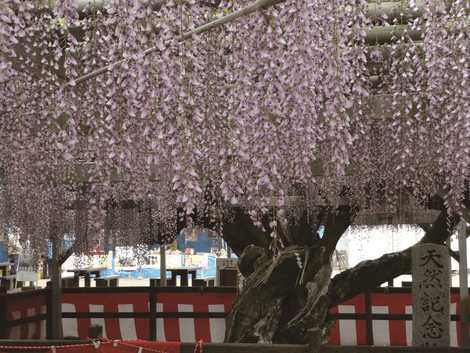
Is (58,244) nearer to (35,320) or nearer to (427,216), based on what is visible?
(35,320)

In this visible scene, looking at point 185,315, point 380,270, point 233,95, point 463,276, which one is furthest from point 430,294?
point 185,315

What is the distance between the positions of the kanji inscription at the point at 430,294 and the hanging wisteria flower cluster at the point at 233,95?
0.55 m

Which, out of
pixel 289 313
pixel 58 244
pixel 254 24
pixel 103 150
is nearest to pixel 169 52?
pixel 254 24

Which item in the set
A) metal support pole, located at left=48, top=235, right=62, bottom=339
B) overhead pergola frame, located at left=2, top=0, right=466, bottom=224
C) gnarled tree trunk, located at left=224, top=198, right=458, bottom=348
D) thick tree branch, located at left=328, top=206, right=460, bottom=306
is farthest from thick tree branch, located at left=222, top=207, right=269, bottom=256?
metal support pole, located at left=48, top=235, right=62, bottom=339

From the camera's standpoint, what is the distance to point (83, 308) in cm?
944

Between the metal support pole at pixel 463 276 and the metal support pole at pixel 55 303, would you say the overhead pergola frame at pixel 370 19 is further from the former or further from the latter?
the metal support pole at pixel 55 303

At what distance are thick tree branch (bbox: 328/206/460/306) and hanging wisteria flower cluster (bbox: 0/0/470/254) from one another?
89cm

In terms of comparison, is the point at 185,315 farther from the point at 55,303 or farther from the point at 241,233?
the point at 241,233

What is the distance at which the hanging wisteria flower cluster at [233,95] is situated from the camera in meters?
2.78

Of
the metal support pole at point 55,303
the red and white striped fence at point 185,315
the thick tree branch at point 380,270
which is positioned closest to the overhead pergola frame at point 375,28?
the thick tree branch at point 380,270

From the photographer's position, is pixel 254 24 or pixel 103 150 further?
pixel 103 150

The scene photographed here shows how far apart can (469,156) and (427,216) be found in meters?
5.40

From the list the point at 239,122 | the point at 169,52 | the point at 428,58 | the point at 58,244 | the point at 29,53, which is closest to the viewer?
the point at 169,52

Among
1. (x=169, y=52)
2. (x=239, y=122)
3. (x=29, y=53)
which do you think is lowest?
(x=239, y=122)
